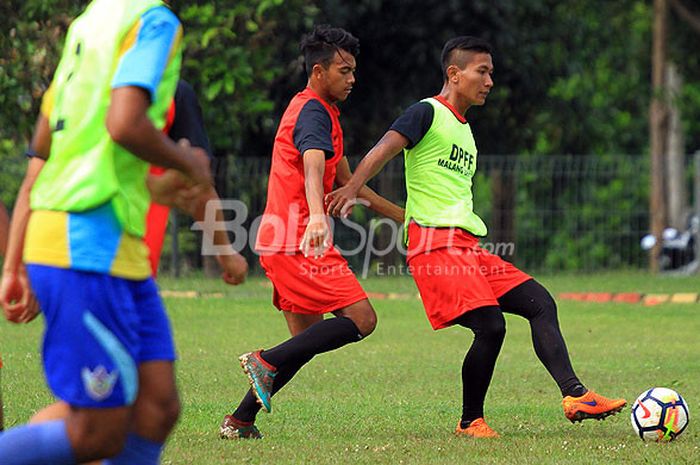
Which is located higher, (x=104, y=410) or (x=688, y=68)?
(x=688, y=68)

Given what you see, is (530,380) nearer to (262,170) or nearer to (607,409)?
(607,409)

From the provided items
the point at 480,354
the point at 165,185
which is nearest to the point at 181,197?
the point at 165,185

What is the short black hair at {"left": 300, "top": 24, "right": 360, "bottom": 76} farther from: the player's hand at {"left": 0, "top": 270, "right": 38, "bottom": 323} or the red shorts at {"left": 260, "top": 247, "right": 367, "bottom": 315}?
the player's hand at {"left": 0, "top": 270, "right": 38, "bottom": 323}

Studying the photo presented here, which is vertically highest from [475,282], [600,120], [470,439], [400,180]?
[600,120]

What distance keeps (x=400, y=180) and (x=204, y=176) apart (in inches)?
747

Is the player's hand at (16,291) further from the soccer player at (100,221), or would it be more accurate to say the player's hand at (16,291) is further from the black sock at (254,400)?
the black sock at (254,400)

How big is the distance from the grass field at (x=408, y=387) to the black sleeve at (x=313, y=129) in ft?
5.04

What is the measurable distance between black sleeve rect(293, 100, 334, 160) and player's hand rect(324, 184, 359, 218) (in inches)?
7.7

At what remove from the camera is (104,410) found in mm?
4336

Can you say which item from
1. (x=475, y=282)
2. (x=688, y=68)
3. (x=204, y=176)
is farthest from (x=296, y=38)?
(x=204, y=176)

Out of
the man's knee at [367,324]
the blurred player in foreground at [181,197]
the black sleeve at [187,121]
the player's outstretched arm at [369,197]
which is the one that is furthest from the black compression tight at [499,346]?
the black sleeve at [187,121]

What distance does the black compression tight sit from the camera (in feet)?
25.6

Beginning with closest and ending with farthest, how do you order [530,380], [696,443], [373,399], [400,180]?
1. [696,443]
2. [373,399]
3. [530,380]
4. [400,180]

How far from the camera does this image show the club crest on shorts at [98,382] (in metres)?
4.29
